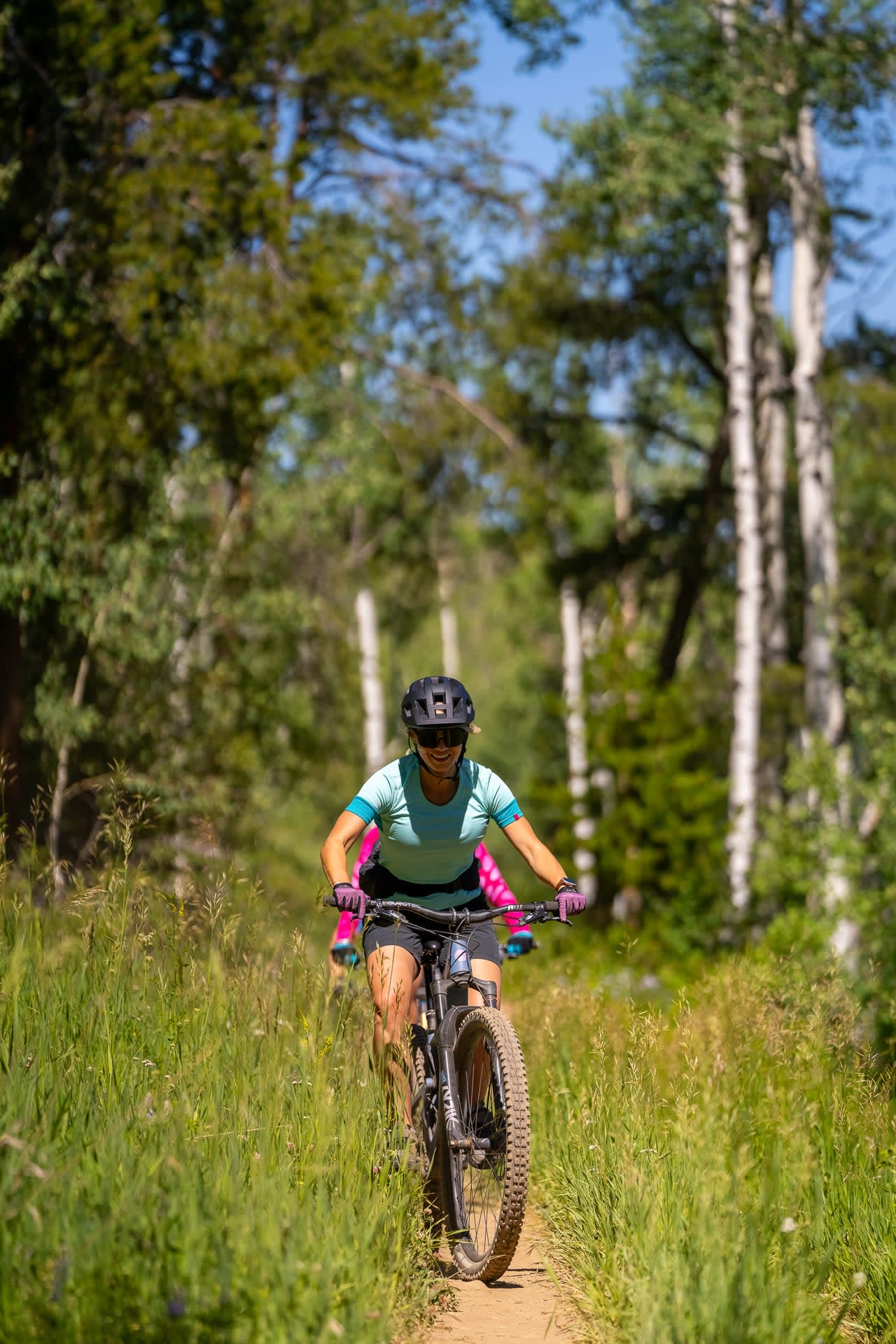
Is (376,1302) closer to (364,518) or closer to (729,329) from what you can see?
(729,329)

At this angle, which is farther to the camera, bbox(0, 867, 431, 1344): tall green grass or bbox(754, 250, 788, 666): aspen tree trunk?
bbox(754, 250, 788, 666): aspen tree trunk

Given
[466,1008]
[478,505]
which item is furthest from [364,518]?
[466,1008]

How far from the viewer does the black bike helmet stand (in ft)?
18.0

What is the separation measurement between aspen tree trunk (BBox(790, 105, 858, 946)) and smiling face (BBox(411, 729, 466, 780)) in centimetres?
1274

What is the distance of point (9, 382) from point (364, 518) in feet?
42.8

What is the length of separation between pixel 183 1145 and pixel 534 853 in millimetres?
2047

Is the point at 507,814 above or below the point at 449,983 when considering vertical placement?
above

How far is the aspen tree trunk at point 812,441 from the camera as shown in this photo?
1833 centimetres

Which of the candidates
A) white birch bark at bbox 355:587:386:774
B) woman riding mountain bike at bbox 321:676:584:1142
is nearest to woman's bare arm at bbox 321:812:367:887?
woman riding mountain bike at bbox 321:676:584:1142

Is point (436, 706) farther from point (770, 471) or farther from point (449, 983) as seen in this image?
point (770, 471)

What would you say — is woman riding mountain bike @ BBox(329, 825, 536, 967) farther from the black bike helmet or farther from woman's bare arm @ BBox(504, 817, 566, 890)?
the black bike helmet

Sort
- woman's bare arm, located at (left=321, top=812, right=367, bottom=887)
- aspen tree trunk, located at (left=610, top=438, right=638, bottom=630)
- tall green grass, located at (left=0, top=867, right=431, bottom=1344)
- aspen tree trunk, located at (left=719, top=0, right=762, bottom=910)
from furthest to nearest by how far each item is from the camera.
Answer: aspen tree trunk, located at (left=610, top=438, right=638, bottom=630) < aspen tree trunk, located at (left=719, top=0, right=762, bottom=910) < woman's bare arm, located at (left=321, top=812, right=367, bottom=887) < tall green grass, located at (left=0, top=867, right=431, bottom=1344)

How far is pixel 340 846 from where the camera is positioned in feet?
18.0

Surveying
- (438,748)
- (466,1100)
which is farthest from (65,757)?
(466,1100)
